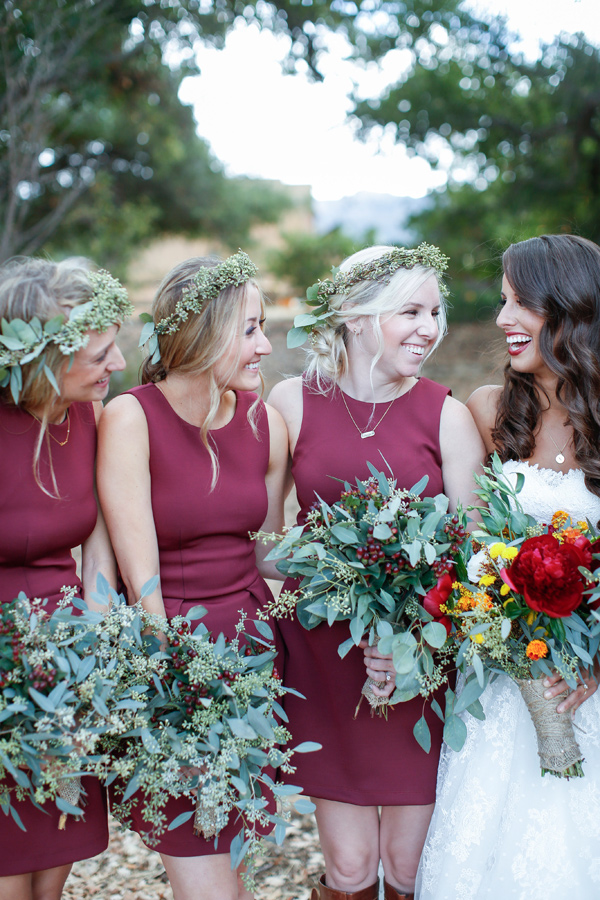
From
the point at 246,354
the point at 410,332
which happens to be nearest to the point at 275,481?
the point at 246,354

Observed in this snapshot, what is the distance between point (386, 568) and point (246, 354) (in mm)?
1002

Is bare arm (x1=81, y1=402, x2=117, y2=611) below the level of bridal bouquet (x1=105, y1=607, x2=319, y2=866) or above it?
above

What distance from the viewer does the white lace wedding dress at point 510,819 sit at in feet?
8.78

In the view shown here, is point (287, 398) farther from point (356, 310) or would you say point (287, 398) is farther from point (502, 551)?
point (502, 551)


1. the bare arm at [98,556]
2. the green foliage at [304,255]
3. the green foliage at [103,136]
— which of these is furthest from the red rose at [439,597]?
the green foliage at [304,255]

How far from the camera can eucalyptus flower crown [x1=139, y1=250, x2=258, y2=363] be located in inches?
111

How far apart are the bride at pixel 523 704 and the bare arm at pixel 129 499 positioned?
4.49 ft

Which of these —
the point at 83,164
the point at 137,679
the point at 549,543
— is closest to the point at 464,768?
the point at 549,543

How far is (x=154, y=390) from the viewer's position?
2.94 m

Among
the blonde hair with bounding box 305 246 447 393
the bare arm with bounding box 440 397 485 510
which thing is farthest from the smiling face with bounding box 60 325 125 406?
→ the bare arm with bounding box 440 397 485 510

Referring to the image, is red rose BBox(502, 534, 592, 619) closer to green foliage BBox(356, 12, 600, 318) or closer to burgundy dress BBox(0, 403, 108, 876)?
burgundy dress BBox(0, 403, 108, 876)

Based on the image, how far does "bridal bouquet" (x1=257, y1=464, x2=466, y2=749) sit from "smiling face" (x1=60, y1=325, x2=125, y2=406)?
833mm

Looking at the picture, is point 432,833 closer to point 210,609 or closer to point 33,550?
point 210,609

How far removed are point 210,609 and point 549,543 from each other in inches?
50.5
